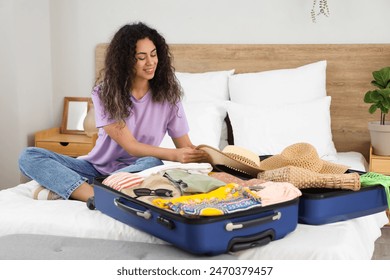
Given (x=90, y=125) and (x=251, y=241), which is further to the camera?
(x=90, y=125)

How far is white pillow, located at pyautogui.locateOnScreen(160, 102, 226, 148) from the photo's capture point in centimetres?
334

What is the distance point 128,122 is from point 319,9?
1.56 m

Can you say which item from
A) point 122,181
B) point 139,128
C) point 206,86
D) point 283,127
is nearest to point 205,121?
point 206,86

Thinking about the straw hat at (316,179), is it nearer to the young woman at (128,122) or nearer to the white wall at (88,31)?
the young woman at (128,122)

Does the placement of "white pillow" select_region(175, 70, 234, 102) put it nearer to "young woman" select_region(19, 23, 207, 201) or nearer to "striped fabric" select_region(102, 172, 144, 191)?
"young woman" select_region(19, 23, 207, 201)

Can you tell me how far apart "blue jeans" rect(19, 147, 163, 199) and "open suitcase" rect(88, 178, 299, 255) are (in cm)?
52

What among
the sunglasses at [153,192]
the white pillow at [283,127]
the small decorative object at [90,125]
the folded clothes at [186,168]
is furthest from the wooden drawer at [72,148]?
the sunglasses at [153,192]

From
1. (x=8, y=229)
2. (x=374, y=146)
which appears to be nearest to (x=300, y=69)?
(x=374, y=146)

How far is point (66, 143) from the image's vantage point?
3.83 m

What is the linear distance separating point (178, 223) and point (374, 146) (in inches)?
76.0

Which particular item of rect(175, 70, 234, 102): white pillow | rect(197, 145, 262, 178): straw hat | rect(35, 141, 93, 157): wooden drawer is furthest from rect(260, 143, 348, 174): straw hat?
rect(35, 141, 93, 157): wooden drawer

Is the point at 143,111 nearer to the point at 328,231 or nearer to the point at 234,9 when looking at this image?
the point at 328,231

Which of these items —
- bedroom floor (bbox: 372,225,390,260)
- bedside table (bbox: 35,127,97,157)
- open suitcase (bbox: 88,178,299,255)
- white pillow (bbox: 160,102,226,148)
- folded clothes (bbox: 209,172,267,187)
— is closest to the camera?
open suitcase (bbox: 88,178,299,255)

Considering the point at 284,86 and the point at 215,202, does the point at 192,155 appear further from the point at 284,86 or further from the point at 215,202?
the point at 284,86
